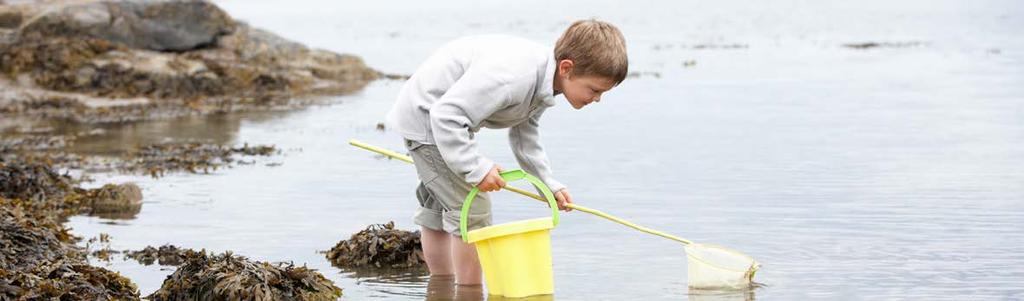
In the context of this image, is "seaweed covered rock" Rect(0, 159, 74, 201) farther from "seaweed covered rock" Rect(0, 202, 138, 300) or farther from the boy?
the boy

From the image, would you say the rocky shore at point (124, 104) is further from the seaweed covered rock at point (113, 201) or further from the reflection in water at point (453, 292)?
the reflection in water at point (453, 292)

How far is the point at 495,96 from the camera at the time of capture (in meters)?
4.57

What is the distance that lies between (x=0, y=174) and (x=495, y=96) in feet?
14.0

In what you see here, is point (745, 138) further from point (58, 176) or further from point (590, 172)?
point (58, 176)

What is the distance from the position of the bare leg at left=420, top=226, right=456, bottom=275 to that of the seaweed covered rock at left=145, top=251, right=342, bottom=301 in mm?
395

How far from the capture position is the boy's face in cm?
462

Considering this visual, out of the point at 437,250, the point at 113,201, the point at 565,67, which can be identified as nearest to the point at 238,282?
the point at 437,250

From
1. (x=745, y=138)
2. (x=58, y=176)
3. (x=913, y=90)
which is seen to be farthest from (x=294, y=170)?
(x=913, y=90)

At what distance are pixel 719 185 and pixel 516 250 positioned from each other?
3197mm

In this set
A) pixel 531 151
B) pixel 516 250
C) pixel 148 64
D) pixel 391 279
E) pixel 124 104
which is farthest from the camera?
pixel 148 64

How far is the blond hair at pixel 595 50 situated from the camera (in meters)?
4.54

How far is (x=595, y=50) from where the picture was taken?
454 cm

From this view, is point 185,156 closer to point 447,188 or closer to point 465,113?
point 447,188

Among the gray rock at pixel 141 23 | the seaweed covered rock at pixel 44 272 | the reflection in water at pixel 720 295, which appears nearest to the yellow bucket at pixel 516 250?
the reflection in water at pixel 720 295
